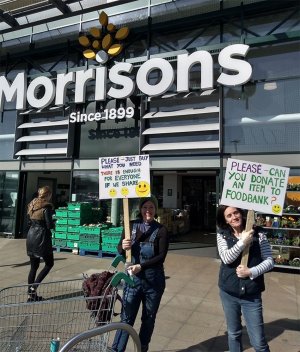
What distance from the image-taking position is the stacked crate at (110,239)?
30.0 feet

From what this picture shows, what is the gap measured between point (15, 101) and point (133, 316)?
11.2 meters

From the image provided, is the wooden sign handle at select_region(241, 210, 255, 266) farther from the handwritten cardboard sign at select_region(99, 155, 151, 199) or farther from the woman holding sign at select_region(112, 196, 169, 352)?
the handwritten cardboard sign at select_region(99, 155, 151, 199)

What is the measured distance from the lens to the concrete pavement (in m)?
4.31

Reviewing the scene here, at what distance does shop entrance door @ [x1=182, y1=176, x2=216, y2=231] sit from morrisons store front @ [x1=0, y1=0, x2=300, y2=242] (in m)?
1.24

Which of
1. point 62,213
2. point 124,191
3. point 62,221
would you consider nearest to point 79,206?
point 62,213

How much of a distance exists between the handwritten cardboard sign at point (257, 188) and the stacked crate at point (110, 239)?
20.4ft

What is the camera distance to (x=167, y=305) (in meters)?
5.61

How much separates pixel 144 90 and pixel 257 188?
24.5 ft

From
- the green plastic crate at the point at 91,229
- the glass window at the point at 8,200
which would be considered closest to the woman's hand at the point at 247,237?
the green plastic crate at the point at 91,229

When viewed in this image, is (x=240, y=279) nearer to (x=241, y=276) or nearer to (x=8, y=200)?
(x=241, y=276)

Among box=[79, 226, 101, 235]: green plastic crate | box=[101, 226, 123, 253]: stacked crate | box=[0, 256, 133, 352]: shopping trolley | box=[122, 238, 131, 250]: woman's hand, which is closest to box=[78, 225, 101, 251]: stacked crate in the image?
box=[79, 226, 101, 235]: green plastic crate

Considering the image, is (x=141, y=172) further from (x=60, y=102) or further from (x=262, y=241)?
(x=60, y=102)

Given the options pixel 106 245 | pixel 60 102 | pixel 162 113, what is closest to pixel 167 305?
pixel 106 245

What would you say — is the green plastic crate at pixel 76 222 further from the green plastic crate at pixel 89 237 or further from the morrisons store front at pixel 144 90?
the morrisons store front at pixel 144 90
